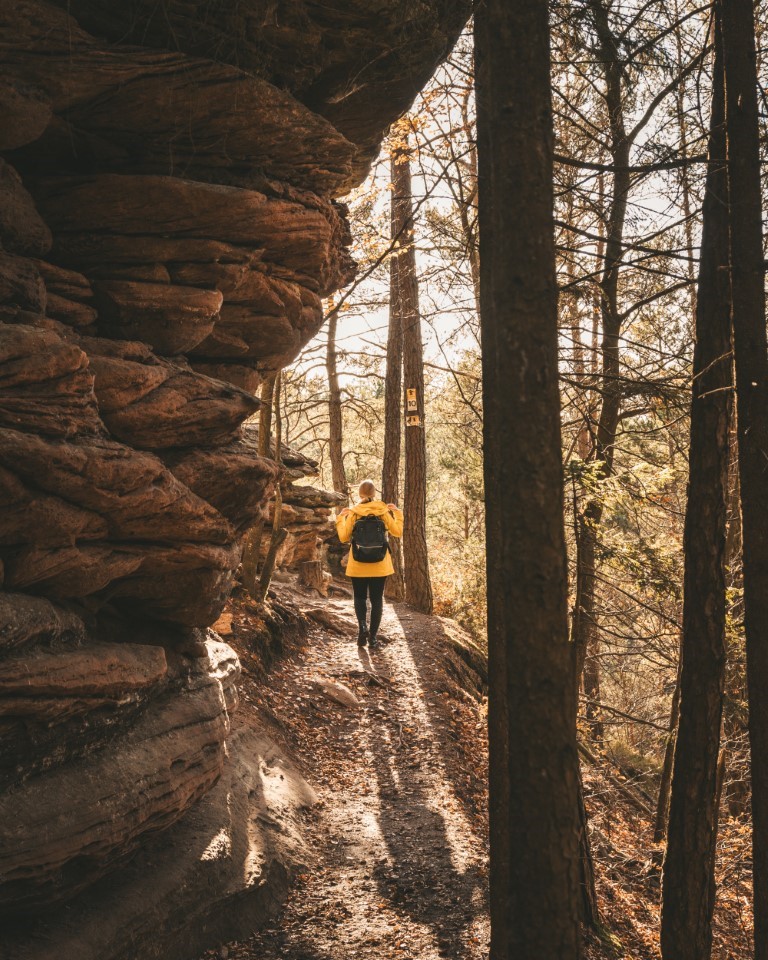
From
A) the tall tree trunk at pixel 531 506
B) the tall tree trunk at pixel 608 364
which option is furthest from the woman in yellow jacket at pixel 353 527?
the tall tree trunk at pixel 531 506

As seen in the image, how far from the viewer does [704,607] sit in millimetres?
5859

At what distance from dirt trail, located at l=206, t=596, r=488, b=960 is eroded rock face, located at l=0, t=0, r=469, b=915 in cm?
137

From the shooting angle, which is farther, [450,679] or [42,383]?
[450,679]

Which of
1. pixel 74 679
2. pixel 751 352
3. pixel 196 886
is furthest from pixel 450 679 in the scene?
pixel 74 679

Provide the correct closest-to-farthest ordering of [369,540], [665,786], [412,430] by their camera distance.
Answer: [665,786], [369,540], [412,430]

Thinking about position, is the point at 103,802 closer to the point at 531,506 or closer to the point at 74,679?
the point at 74,679

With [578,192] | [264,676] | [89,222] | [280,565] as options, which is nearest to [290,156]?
[89,222]

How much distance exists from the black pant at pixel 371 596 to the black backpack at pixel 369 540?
407 mm

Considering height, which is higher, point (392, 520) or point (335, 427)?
point (335, 427)

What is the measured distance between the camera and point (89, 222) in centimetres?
636

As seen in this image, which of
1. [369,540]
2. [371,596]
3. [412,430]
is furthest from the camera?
[412,430]

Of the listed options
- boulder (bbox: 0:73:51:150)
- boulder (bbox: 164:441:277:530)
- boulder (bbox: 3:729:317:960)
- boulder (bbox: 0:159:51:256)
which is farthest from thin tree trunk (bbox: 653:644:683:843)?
boulder (bbox: 0:73:51:150)

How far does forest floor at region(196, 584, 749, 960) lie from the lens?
17.6ft

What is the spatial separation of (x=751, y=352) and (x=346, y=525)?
6131 mm
